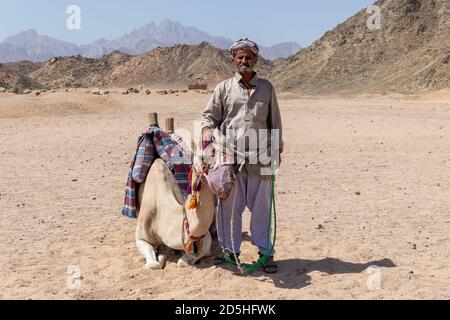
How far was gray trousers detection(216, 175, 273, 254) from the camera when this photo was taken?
4949 mm

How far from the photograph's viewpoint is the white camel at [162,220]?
4.78 meters

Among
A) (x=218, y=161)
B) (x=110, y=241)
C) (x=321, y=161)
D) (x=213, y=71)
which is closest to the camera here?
(x=218, y=161)

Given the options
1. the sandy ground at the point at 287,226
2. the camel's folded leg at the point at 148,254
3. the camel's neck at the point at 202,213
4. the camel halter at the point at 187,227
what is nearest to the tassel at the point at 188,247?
the camel halter at the point at 187,227

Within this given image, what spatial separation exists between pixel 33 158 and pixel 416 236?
8.31 m

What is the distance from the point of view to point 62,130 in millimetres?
16859

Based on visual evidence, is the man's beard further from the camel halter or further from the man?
the camel halter

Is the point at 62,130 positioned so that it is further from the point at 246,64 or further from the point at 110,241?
the point at 246,64

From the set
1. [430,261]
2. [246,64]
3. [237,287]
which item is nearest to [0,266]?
[237,287]

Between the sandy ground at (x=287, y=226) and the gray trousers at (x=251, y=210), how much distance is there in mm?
297

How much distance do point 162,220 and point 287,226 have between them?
2.15 m

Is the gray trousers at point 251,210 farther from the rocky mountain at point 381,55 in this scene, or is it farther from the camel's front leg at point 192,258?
the rocky mountain at point 381,55

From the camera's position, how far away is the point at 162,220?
5.00 meters

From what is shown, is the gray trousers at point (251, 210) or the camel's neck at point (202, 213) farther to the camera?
the gray trousers at point (251, 210)

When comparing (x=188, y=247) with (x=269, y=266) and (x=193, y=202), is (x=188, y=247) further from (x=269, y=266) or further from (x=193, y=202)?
(x=269, y=266)
